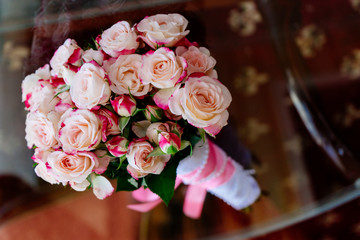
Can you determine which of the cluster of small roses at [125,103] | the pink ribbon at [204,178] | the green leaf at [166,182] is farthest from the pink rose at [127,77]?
the pink ribbon at [204,178]

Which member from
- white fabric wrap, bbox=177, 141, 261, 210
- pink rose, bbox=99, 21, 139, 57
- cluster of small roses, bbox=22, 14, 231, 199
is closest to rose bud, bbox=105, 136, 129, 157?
cluster of small roses, bbox=22, 14, 231, 199

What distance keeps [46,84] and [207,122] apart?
0.22 m

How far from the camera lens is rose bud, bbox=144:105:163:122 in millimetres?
429

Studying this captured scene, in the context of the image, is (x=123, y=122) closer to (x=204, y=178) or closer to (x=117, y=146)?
(x=117, y=146)

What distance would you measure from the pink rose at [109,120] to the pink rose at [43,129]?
6cm

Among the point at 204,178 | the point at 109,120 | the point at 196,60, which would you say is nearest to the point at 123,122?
the point at 109,120

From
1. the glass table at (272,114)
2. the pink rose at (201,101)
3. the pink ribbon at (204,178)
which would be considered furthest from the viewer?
the glass table at (272,114)

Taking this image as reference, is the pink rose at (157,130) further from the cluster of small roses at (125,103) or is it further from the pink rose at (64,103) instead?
the pink rose at (64,103)

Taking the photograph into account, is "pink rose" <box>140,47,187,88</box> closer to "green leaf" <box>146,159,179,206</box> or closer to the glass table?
"green leaf" <box>146,159,179,206</box>

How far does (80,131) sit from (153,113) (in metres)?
0.09

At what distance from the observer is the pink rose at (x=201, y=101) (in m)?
0.40

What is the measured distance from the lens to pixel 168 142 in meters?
0.40

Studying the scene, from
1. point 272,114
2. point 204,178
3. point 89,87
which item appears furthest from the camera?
point 272,114

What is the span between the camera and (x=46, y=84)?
47 cm
